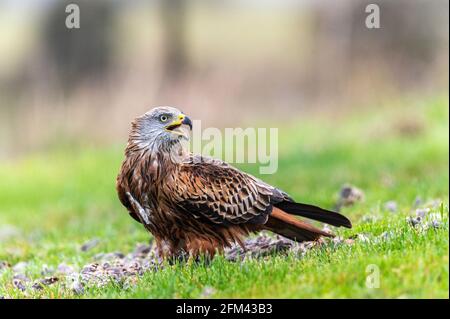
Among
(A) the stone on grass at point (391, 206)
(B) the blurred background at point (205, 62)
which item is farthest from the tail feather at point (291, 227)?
(B) the blurred background at point (205, 62)

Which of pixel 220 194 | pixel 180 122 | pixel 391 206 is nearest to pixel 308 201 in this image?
pixel 391 206

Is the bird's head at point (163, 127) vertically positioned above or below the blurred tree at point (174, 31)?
below

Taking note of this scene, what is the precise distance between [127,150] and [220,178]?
101 cm

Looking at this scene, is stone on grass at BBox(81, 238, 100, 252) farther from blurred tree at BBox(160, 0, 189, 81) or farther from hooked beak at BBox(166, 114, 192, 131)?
blurred tree at BBox(160, 0, 189, 81)

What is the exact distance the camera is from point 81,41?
2681 cm

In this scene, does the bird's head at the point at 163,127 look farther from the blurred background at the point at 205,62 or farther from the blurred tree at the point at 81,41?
the blurred tree at the point at 81,41

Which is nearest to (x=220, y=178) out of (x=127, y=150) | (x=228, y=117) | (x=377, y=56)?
(x=127, y=150)

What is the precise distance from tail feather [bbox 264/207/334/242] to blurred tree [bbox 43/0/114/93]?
17.5m

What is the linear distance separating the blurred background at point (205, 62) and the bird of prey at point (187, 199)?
39.6 feet

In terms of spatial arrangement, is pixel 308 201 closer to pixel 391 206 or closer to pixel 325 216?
pixel 391 206

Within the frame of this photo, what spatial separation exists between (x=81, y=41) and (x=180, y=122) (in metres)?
19.8

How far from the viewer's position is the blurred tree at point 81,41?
25.3m

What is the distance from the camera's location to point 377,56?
915 inches
